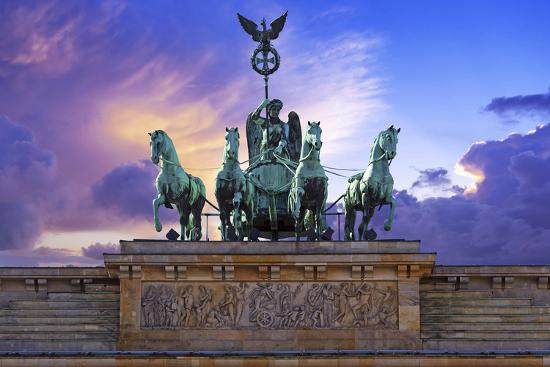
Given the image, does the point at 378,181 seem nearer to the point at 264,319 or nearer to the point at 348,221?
the point at 348,221

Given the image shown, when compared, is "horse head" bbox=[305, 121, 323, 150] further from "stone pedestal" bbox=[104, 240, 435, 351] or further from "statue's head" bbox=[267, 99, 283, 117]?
"statue's head" bbox=[267, 99, 283, 117]

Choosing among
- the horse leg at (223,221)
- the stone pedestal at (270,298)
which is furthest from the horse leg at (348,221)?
the horse leg at (223,221)

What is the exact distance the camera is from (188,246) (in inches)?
1626

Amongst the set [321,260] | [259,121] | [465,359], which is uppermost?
[259,121]

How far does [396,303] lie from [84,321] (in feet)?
32.0

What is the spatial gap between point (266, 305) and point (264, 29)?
14.1 meters

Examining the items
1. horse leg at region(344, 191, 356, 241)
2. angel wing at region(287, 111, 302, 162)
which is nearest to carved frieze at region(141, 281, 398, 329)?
horse leg at region(344, 191, 356, 241)

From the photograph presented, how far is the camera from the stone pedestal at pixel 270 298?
4069cm

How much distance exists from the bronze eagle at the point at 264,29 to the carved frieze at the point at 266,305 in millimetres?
13313

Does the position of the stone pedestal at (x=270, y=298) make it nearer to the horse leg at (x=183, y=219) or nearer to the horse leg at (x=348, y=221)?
the horse leg at (x=183, y=219)

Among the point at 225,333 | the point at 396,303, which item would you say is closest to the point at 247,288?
the point at 225,333

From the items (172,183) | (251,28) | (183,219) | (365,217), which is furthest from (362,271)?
(251,28)

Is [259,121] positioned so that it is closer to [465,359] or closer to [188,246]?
[188,246]

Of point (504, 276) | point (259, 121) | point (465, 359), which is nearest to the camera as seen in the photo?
point (465, 359)
